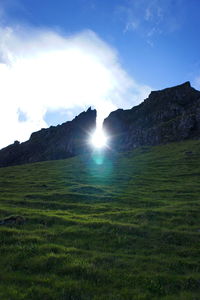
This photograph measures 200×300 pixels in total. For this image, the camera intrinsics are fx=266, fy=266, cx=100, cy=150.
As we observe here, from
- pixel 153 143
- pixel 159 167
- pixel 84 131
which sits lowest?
pixel 159 167

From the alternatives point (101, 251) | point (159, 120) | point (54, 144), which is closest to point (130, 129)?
point (159, 120)

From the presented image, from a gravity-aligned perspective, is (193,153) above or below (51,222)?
above

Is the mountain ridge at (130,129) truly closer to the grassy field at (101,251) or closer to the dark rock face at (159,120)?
the dark rock face at (159,120)

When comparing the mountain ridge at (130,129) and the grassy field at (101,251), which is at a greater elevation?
the mountain ridge at (130,129)

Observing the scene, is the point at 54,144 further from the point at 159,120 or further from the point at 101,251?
the point at 101,251

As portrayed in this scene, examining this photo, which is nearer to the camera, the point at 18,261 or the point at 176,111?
the point at 18,261

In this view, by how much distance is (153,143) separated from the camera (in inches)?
4946

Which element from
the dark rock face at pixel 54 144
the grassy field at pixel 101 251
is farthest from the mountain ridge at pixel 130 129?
the grassy field at pixel 101 251

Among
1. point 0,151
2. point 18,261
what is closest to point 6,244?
point 18,261

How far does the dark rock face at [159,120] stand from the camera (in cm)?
12050

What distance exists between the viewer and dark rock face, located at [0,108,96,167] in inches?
6605

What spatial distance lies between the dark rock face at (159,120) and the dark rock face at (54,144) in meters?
16.6

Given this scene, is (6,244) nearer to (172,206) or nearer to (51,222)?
(51,222)

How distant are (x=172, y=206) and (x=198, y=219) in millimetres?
5018
